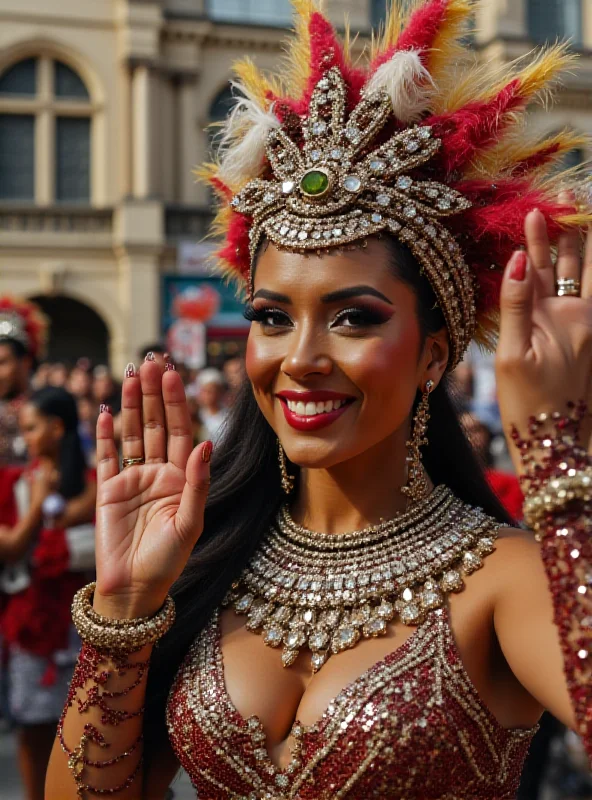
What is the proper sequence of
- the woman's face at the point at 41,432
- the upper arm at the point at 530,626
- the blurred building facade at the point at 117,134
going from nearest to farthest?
the upper arm at the point at 530,626 → the woman's face at the point at 41,432 → the blurred building facade at the point at 117,134

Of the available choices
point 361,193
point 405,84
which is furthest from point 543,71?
point 361,193

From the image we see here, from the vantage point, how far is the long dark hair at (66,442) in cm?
438

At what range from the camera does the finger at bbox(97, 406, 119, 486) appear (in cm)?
207

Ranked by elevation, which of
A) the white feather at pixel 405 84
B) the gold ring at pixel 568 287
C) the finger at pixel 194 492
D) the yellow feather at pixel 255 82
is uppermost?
the yellow feather at pixel 255 82

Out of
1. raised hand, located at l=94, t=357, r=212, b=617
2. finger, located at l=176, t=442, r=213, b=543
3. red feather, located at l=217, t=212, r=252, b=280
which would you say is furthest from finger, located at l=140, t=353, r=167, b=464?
red feather, located at l=217, t=212, r=252, b=280

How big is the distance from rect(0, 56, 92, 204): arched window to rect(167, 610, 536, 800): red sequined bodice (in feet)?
59.5

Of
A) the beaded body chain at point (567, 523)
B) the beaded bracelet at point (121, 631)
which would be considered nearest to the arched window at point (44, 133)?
the beaded bracelet at point (121, 631)

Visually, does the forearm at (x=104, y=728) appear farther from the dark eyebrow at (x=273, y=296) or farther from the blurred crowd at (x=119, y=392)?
the blurred crowd at (x=119, y=392)

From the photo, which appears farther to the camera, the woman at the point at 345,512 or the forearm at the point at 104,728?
the forearm at the point at 104,728

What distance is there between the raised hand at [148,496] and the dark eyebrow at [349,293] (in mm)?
374

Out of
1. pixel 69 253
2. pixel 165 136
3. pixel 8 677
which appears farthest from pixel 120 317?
pixel 8 677

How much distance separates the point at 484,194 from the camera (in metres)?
2.03

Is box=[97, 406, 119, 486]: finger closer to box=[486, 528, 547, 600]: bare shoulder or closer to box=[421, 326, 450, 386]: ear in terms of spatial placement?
box=[421, 326, 450, 386]: ear

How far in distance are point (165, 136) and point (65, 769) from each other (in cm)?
1802
